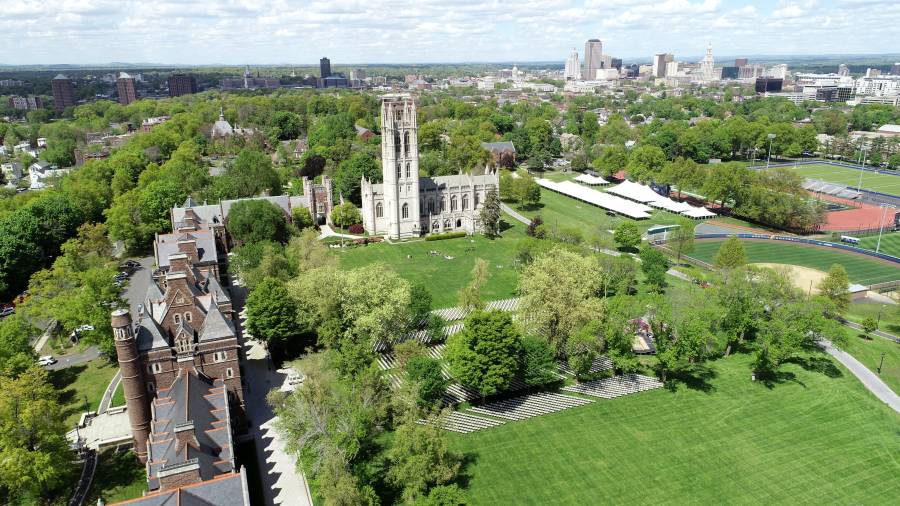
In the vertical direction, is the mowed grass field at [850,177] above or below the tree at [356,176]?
below

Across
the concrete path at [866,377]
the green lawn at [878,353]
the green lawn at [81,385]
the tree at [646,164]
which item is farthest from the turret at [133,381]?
the tree at [646,164]

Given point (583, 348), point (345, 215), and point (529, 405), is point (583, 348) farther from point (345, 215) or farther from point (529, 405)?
point (345, 215)

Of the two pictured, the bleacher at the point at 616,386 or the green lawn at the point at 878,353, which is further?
the green lawn at the point at 878,353

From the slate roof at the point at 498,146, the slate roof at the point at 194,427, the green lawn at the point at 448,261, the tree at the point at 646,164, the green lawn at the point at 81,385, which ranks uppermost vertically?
the slate roof at the point at 498,146

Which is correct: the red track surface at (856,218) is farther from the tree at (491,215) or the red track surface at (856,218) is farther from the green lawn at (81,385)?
the green lawn at (81,385)

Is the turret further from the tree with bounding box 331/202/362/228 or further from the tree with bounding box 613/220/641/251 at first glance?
the tree with bounding box 613/220/641/251

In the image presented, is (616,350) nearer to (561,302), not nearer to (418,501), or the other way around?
(561,302)
